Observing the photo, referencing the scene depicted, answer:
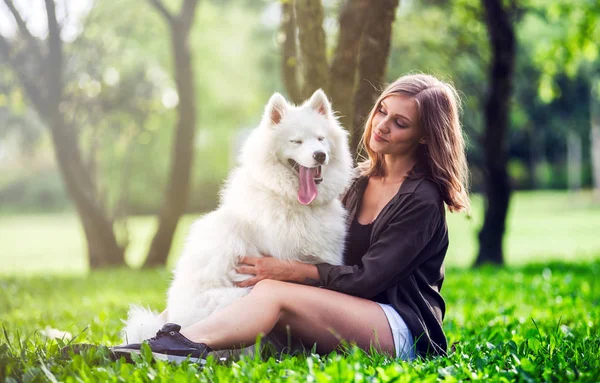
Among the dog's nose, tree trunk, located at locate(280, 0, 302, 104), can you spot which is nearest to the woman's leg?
the dog's nose

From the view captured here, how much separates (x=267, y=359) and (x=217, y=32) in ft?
72.1

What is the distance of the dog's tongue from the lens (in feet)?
11.8

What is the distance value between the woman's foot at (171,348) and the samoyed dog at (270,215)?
0.29m

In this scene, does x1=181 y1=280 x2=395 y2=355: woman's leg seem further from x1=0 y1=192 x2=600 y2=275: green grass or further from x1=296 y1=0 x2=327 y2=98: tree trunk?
x1=0 y1=192 x2=600 y2=275: green grass

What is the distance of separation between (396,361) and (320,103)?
150cm

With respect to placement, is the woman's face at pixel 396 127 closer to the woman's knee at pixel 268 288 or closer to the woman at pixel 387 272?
the woman at pixel 387 272

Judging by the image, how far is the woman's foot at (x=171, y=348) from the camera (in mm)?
3029

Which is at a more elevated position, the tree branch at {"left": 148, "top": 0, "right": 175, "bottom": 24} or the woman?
the tree branch at {"left": 148, "top": 0, "right": 175, "bottom": 24}

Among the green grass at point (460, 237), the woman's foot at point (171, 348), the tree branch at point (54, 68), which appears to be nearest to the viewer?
the woman's foot at point (171, 348)

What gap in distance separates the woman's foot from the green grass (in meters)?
8.78

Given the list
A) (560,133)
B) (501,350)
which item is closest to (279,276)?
(501,350)

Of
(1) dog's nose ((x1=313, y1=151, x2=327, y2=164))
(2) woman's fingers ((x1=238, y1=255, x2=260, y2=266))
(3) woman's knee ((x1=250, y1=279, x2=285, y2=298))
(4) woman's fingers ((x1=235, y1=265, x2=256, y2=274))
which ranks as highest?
(1) dog's nose ((x1=313, y1=151, x2=327, y2=164))

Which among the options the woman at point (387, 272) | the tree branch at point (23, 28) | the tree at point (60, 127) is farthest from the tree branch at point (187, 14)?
the woman at point (387, 272)

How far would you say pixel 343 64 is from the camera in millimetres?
5184
